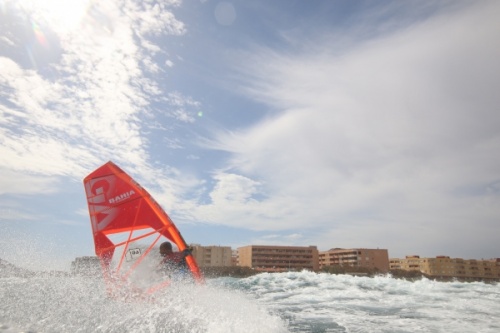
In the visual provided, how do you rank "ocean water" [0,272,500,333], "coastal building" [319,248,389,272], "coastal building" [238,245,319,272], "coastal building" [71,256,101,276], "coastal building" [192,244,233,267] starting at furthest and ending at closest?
"coastal building" [319,248,389,272] → "coastal building" [238,245,319,272] → "coastal building" [192,244,233,267] → "coastal building" [71,256,101,276] → "ocean water" [0,272,500,333]

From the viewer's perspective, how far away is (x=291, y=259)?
92062mm

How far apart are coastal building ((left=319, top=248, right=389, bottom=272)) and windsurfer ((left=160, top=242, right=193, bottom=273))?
95725 millimetres

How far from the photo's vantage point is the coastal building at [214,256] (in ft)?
295

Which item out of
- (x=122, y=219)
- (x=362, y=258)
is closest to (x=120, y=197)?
(x=122, y=219)

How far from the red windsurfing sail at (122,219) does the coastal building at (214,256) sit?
84831 millimetres

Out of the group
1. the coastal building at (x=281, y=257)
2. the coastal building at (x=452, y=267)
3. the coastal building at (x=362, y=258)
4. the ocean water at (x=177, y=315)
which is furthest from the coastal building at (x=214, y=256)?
the ocean water at (x=177, y=315)

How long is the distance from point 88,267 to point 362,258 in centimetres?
9711

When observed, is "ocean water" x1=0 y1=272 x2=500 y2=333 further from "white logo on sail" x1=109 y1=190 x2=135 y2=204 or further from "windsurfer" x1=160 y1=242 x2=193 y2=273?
"white logo on sail" x1=109 y1=190 x2=135 y2=204

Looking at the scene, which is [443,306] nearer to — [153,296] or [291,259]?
[153,296]

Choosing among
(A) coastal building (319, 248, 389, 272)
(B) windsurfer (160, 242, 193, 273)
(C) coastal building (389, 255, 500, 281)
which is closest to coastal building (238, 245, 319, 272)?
(A) coastal building (319, 248, 389, 272)

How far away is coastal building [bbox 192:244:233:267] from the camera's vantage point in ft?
295

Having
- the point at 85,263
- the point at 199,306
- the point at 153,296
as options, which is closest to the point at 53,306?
the point at 153,296

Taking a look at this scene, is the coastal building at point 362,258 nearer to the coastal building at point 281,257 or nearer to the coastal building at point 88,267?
the coastal building at point 281,257

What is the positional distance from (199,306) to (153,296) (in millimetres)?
1053
